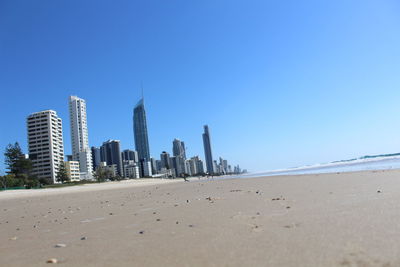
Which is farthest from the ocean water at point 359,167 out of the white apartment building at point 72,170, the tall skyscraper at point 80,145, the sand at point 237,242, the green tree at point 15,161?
the tall skyscraper at point 80,145

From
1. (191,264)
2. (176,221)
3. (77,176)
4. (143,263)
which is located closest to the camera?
(191,264)

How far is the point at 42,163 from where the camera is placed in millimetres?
144750

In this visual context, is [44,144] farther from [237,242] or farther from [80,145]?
[237,242]

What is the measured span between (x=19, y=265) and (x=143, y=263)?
1.31 meters

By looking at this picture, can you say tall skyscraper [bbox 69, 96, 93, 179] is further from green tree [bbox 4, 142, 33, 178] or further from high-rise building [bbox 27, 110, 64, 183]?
green tree [bbox 4, 142, 33, 178]

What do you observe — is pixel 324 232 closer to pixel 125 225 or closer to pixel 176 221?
pixel 176 221

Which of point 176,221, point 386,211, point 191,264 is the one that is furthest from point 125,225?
point 386,211

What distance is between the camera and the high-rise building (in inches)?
5672

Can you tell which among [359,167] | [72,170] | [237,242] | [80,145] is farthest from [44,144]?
[237,242]

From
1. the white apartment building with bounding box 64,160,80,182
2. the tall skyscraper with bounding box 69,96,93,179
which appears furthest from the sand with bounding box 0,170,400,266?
the tall skyscraper with bounding box 69,96,93,179

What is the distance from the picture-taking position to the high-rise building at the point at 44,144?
473 ft

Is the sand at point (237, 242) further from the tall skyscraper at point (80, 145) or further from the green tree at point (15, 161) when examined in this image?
the tall skyscraper at point (80, 145)

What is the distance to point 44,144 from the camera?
481 feet

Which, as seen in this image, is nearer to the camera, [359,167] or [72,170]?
[359,167]
